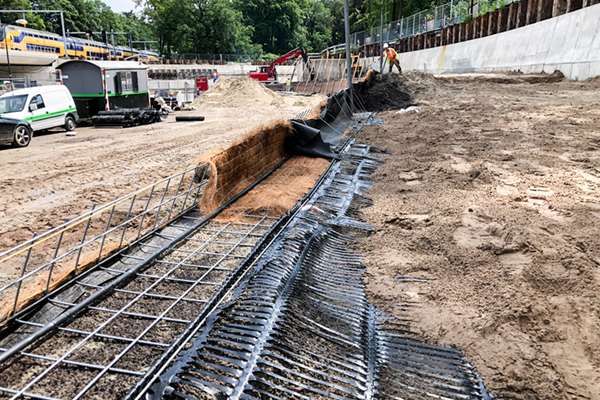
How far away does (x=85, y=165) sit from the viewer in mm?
10922

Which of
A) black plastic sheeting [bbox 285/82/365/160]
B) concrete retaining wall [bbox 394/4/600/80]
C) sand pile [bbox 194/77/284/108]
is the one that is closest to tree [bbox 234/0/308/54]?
sand pile [bbox 194/77/284/108]

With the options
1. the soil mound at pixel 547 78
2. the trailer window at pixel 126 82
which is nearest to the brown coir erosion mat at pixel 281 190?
the soil mound at pixel 547 78

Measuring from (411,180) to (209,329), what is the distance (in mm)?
5183

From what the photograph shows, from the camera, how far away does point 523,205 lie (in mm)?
5840

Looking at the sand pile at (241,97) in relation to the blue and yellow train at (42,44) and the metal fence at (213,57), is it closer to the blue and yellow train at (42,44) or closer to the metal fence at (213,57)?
the blue and yellow train at (42,44)

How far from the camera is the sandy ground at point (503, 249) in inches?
126

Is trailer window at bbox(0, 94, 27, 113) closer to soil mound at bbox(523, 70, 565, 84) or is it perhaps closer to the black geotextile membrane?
the black geotextile membrane

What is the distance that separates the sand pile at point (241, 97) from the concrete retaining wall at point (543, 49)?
1121 centimetres

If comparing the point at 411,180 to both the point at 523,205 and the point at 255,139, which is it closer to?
the point at 523,205

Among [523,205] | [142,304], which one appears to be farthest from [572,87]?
[142,304]

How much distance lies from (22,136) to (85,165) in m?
4.48

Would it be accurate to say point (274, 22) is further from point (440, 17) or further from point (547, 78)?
point (547, 78)

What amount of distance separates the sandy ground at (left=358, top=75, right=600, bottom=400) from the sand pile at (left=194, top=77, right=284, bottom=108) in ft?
57.9

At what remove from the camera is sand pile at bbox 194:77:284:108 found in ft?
87.1
